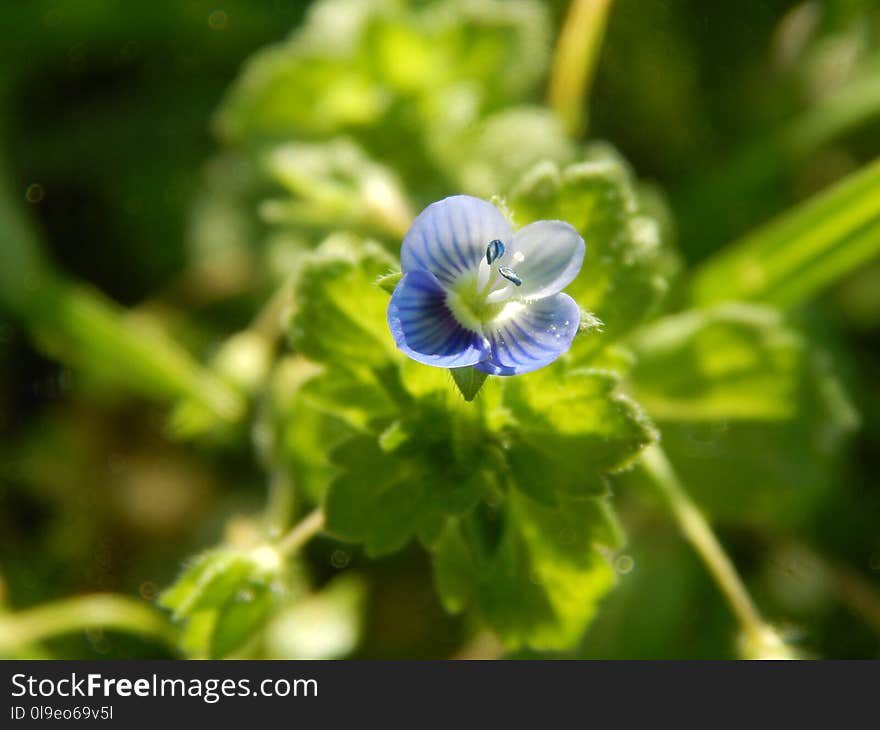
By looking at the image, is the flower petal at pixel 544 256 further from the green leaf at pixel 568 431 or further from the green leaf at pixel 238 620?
the green leaf at pixel 238 620

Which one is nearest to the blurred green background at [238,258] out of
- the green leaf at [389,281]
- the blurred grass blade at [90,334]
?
the blurred grass blade at [90,334]

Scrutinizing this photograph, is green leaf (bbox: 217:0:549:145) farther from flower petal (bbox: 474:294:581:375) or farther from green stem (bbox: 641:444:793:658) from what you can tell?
flower petal (bbox: 474:294:581:375)

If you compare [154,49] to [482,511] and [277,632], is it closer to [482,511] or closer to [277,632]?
[277,632]

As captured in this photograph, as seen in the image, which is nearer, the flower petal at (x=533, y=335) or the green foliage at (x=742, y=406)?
the flower petal at (x=533, y=335)

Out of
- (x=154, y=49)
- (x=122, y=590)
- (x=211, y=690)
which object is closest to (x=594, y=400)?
(x=211, y=690)

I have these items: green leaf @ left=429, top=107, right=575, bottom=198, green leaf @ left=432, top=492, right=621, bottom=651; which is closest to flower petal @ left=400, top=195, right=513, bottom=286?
green leaf @ left=432, top=492, right=621, bottom=651

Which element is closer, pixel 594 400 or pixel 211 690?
pixel 594 400

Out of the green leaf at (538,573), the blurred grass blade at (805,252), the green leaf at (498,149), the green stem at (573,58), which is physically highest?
the green stem at (573,58)
